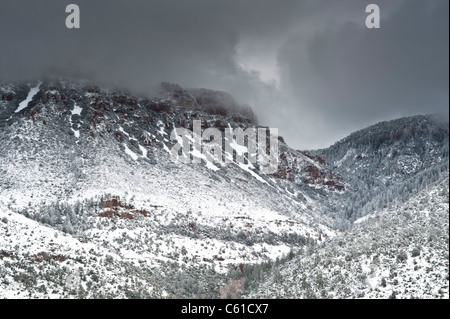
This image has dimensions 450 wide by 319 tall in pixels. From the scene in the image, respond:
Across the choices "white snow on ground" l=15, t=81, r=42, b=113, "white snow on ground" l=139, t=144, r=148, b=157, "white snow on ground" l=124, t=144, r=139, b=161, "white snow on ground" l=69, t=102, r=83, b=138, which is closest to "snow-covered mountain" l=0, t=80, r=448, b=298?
"white snow on ground" l=15, t=81, r=42, b=113

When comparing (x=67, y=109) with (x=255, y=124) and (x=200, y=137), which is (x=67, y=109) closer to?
(x=200, y=137)

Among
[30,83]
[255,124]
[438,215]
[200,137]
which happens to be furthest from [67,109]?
[438,215]

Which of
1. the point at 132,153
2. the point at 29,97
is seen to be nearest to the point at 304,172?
the point at 132,153

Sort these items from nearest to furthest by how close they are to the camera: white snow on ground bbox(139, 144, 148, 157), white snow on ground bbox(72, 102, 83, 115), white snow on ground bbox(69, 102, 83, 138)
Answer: white snow on ground bbox(69, 102, 83, 138)
white snow on ground bbox(139, 144, 148, 157)
white snow on ground bbox(72, 102, 83, 115)

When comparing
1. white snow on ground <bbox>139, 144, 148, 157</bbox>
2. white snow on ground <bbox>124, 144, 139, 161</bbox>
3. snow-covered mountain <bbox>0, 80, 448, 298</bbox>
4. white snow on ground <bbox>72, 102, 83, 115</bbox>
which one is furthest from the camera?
white snow on ground <bbox>72, 102, 83, 115</bbox>

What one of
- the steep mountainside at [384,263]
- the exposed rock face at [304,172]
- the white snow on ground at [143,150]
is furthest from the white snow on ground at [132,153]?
the steep mountainside at [384,263]

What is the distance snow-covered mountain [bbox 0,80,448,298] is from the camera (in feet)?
182

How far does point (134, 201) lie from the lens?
88812 millimetres

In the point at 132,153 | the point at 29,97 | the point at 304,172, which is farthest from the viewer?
the point at 304,172

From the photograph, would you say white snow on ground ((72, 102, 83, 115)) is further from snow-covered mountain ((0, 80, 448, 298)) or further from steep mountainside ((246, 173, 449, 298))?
steep mountainside ((246, 173, 449, 298))

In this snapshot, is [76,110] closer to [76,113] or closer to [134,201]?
[76,113]

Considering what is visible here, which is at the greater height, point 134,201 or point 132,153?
point 132,153

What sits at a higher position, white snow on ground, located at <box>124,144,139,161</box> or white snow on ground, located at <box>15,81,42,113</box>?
white snow on ground, located at <box>15,81,42,113</box>

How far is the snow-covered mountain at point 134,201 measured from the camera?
182ft
